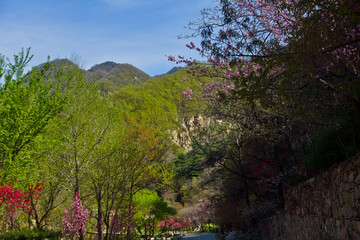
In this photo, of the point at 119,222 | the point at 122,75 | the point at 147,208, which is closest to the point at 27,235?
the point at 119,222

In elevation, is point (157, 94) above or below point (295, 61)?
above

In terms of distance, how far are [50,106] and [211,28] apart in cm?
686

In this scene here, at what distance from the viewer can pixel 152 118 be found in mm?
16672

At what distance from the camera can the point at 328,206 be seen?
7223 millimetres

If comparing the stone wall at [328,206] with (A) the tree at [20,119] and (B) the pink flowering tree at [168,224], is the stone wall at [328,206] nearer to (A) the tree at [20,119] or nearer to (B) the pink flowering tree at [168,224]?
(A) the tree at [20,119]

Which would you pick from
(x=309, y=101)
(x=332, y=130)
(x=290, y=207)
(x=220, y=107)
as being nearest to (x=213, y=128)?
(x=220, y=107)

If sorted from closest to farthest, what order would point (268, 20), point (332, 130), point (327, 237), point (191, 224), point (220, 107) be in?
point (327, 237) → point (268, 20) → point (332, 130) → point (220, 107) → point (191, 224)

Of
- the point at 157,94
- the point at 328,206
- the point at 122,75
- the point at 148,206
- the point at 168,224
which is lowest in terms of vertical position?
the point at 168,224

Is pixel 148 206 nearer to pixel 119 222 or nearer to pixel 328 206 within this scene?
pixel 119 222

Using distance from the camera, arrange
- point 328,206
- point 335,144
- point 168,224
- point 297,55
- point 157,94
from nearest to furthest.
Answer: point 297,55 → point 328,206 → point 335,144 → point 168,224 → point 157,94

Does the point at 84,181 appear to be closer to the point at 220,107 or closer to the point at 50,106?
the point at 50,106

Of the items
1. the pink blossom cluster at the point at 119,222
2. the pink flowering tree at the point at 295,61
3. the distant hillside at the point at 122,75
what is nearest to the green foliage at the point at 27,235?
the pink blossom cluster at the point at 119,222

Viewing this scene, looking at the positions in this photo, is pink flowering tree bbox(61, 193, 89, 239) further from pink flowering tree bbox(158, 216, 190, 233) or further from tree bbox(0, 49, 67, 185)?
pink flowering tree bbox(158, 216, 190, 233)

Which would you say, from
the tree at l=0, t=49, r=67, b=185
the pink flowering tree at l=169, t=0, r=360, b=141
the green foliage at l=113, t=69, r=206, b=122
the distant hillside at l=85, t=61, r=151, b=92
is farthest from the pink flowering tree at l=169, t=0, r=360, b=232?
the distant hillside at l=85, t=61, r=151, b=92
